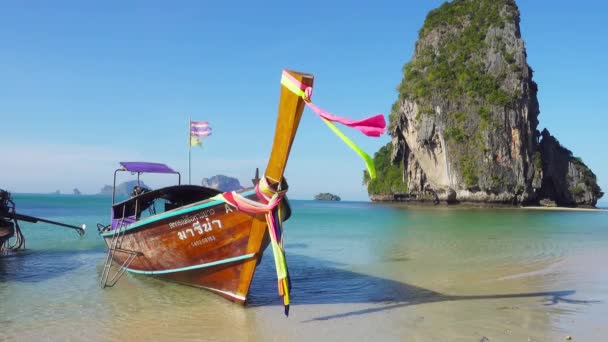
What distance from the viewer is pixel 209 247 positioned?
7.11 m

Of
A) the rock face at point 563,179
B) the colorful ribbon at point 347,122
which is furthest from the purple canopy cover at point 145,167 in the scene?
the rock face at point 563,179

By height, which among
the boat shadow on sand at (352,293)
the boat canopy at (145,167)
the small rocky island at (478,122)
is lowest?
the boat shadow on sand at (352,293)

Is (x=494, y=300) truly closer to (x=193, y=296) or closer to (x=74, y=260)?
(x=193, y=296)

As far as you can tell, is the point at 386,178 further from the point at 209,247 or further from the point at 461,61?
the point at 209,247

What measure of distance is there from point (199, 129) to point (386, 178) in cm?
6405

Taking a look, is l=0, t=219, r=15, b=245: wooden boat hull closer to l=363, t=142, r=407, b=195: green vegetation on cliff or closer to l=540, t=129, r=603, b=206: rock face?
l=363, t=142, r=407, b=195: green vegetation on cliff

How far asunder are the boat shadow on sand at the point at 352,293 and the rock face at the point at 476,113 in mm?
45508

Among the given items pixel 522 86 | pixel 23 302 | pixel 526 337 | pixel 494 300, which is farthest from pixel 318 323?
pixel 522 86

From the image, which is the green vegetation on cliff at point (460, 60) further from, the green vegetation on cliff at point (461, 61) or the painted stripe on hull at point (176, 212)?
the painted stripe on hull at point (176, 212)

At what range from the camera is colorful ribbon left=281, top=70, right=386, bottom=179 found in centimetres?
483

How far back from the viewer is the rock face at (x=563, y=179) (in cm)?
5953

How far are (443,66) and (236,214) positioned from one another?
2134 inches

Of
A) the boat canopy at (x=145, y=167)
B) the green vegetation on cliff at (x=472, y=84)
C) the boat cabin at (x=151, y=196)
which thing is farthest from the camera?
the green vegetation on cliff at (x=472, y=84)

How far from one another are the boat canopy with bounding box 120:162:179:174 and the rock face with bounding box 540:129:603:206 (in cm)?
5811
